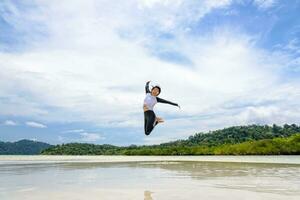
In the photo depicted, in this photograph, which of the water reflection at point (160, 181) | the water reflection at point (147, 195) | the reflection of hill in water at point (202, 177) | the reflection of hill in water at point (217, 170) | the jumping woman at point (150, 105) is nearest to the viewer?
the water reflection at point (147, 195)

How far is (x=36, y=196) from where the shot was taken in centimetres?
1102

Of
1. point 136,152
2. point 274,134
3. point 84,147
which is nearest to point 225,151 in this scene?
point 136,152

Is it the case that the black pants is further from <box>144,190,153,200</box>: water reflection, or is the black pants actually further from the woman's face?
<box>144,190,153,200</box>: water reflection

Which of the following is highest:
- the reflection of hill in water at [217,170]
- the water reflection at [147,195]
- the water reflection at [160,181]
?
the reflection of hill in water at [217,170]

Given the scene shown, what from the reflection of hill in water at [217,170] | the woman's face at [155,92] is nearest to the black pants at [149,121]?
the woman's face at [155,92]

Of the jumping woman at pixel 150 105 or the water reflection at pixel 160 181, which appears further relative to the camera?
the water reflection at pixel 160 181

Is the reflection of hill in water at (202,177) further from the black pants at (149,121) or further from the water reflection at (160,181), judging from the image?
the black pants at (149,121)

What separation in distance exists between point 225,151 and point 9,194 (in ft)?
261

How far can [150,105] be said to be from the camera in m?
10.5

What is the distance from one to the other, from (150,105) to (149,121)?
0.44m

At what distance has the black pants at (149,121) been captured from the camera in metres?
10.5

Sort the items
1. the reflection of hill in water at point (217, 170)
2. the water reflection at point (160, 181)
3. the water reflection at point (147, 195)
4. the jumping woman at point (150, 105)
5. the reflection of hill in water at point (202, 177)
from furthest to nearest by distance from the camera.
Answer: the reflection of hill in water at point (217, 170)
the reflection of hill in water at point (202, 177)
the water reflection at point (160, 181)
the jumping woman at point (150, 105)
the water reflection at point (147, 195)

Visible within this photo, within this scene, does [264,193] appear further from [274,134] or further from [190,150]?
[274,134]

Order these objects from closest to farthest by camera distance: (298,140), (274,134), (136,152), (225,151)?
(298,140), (225,151), (136,152), (274,134)
